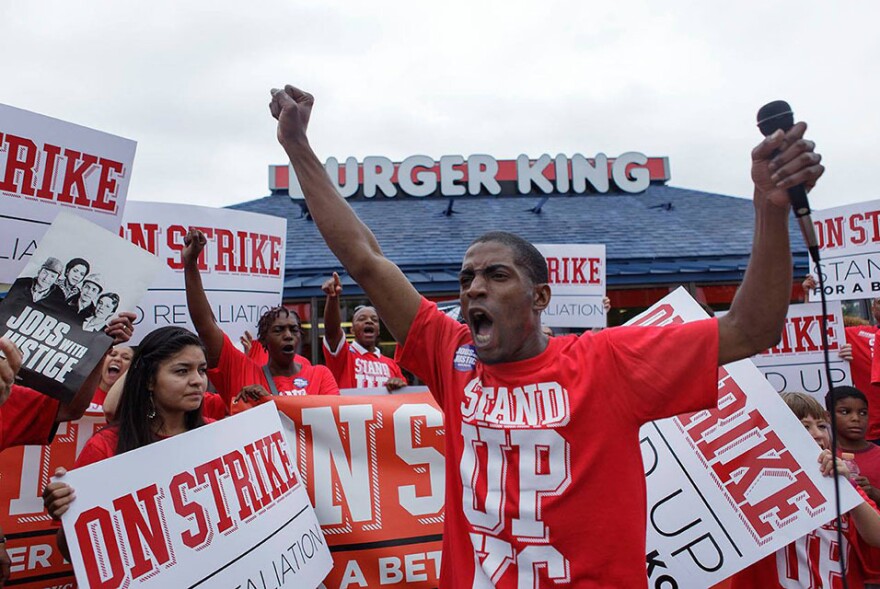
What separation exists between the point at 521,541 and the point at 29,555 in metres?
2.49

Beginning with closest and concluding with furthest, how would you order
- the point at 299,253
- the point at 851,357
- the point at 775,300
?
the point at 775,300
the point at 851,357
the point at 299,253

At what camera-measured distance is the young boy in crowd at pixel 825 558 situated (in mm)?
2713

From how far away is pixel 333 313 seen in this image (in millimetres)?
4922

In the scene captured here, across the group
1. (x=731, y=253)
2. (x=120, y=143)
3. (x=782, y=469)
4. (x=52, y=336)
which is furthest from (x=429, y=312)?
(x=731, y=253)

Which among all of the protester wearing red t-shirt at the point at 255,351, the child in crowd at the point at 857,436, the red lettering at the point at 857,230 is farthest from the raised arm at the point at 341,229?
the red lettering at the point at 857,230

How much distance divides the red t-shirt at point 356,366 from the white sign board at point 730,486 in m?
2.83

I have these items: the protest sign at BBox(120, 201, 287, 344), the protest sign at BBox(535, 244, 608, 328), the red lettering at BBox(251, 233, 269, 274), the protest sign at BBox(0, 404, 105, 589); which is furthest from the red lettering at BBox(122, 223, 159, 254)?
the protest sign at BBox(535, 244, 608, 328)

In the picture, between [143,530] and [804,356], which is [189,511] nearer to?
[143,530]

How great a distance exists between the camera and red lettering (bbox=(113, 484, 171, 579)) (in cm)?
213

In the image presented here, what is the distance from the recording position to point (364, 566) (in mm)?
3061

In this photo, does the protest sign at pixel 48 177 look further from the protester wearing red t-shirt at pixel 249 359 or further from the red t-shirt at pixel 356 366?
the red t-shirt at pixel 356 366

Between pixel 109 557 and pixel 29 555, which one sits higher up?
pixel 109 557

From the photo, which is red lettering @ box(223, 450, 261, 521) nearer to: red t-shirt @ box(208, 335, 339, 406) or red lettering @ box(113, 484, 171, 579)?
red lettering @ box(113, 484, 171, 579)

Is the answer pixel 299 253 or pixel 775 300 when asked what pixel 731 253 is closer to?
pixel 299 253
